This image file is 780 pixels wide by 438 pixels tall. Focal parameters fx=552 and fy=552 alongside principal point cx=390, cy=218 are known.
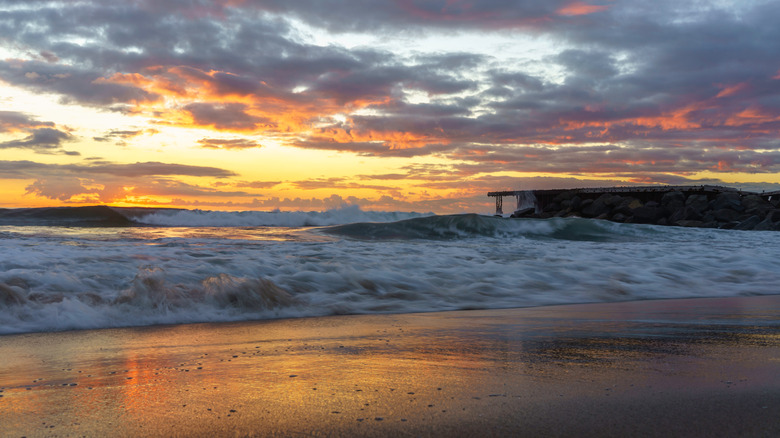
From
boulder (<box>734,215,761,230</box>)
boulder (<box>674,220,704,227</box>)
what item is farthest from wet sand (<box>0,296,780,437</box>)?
boulder (<box>674,220,704,227</box>)

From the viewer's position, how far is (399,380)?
2.34 meters

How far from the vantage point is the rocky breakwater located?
26016 mm

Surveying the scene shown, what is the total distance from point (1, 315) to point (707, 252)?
10.9 meters

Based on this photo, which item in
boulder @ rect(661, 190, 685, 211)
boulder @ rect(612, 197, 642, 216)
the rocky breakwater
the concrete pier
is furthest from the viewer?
the concrete pier

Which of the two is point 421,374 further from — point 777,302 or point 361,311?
point 777,302

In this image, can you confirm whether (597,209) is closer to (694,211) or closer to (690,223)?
(694,211)

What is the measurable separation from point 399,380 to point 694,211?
31.9m

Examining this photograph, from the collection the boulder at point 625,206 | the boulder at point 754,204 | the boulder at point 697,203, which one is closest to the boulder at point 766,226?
the boulder at point 754,204

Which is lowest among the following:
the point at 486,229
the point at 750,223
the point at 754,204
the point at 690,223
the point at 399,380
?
the point at 690,223

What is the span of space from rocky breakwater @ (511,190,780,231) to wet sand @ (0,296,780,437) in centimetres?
2473

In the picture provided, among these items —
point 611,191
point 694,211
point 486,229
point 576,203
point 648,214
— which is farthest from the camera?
point 611,191

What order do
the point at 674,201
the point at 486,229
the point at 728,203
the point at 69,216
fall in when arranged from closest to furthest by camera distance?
the point at 486,229 → the point at 69,216 → the point at 728,203 → the point at 674,201

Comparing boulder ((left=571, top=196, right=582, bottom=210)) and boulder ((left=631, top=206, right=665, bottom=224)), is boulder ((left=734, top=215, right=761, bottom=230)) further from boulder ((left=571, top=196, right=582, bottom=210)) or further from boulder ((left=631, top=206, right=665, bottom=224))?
boulder ((left=571, top=196, right=582, bottom=210))

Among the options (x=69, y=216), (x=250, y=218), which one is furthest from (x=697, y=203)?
(x=69, y=216)
